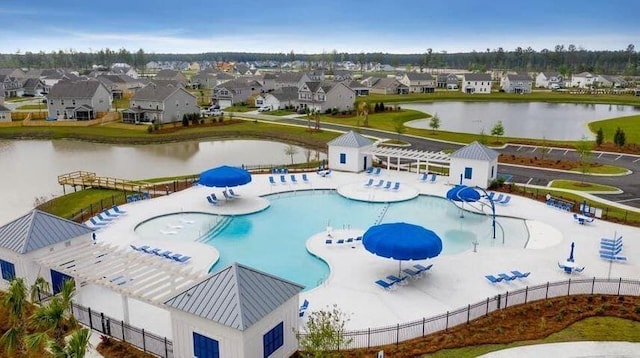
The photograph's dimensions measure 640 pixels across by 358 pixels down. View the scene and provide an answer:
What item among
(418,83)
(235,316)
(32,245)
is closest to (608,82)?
(418,83)

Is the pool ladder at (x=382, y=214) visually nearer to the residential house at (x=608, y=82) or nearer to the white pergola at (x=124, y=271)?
the white pergola at (x=124, y=271)

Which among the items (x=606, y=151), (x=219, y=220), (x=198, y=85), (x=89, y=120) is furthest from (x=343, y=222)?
(x=198, y=85)

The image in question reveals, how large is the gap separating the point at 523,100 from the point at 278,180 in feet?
319

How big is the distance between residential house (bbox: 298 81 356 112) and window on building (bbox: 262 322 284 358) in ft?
229

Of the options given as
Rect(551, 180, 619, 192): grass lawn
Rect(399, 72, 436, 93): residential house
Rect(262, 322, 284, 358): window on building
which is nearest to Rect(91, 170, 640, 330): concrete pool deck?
Rect(262, 322, 284, 358): window on building

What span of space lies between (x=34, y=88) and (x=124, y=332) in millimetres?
121065

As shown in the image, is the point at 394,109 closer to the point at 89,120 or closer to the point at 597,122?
the point at 597,122

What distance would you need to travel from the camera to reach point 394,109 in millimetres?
88875

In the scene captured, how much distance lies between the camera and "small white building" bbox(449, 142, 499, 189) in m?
36.8

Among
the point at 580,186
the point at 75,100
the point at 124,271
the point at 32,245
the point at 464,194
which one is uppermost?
the point at 75,100

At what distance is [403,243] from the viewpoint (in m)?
20.9

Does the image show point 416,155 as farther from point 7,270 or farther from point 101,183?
point 7,270

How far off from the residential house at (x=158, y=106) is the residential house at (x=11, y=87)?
5744 cm

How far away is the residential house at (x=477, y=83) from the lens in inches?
5148
